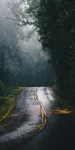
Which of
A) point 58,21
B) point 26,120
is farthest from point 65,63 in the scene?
point 26,120

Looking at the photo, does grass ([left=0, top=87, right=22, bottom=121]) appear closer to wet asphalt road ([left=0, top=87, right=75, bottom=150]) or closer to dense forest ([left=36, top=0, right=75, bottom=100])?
wet asphalt road ([left=0, top=87, right=75, bottom=150])

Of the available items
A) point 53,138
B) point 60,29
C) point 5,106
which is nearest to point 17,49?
point 60,29

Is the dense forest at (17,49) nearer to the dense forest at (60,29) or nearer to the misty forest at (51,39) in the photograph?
the misty forest at (51,39)

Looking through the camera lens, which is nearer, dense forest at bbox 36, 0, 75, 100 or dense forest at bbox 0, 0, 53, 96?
dense forest at bbox 36, 0, 75, 100

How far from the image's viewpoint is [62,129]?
16.1 meters

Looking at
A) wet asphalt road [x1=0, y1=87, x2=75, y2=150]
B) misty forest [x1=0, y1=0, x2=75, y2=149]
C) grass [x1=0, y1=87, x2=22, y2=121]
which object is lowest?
wet asphalt road [x1=0, y1=87, x2=75, y2=150]

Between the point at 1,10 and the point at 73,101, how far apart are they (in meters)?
33.3

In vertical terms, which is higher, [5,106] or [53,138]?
[5,106]

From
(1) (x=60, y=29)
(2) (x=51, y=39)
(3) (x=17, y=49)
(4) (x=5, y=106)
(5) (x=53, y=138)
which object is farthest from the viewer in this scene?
(3) (x=17, y=49)

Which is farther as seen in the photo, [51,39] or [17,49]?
[17,49]

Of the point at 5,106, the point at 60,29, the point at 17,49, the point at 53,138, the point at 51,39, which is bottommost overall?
the point at 53,138

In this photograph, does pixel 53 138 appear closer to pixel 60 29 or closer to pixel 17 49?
pixel 60 29

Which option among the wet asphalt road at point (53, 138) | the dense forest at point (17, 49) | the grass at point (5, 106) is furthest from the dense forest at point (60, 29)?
the wet asphalt road at point (53, 138)

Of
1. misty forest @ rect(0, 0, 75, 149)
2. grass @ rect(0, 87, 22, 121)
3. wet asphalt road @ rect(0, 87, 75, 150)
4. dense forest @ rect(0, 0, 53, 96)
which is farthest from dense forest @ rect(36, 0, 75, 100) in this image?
wet asphalt road @ rect(0, 87, 75, 150)
